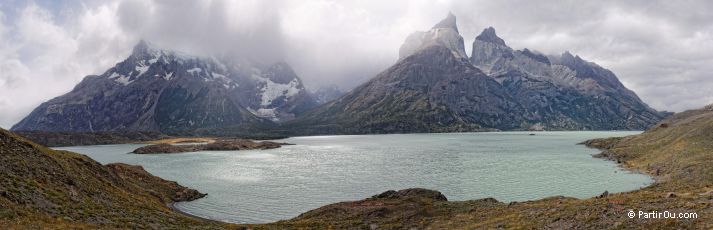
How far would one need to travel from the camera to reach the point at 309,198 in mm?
84688

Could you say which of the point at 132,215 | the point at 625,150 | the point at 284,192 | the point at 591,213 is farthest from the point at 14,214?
the point at 625,150

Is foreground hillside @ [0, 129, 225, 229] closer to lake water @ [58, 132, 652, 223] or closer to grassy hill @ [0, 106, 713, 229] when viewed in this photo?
grassy hill @ [0, 106, 713, 229]

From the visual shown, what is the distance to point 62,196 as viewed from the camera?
48594 millimetres

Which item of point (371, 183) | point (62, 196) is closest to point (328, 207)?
point (62, 196)

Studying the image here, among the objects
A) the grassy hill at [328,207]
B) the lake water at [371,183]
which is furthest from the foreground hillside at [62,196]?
the lake water at [371,183]

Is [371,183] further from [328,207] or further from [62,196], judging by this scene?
[62,196]

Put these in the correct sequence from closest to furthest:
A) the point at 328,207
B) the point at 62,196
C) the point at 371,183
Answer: the point at 62,196 < the point at 328,207 < the point at 371,183

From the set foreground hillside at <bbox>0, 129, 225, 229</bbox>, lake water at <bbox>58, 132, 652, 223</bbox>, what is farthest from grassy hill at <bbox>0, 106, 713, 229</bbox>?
lake water at <bbox>58, 132, 652, 223</bbox>

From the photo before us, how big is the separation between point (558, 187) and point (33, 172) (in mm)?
87842

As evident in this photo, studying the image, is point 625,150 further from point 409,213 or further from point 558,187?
point 409,213

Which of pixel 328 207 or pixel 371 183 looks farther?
pixel 371 183

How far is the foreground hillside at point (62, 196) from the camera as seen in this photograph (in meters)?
40.2

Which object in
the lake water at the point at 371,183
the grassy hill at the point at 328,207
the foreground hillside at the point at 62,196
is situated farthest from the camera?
the lake water at the point at 371,183

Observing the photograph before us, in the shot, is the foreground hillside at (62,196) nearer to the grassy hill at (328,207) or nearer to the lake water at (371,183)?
the grassy hill at (328,207)
